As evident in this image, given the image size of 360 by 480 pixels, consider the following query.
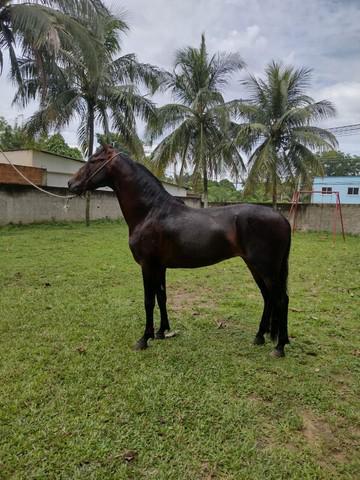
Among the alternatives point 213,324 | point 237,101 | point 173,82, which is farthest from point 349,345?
point 173,82

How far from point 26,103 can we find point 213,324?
10.7 meters

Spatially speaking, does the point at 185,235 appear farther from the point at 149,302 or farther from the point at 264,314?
the point at 264,314

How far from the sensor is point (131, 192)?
3.12 m

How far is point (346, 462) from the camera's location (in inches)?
68.1

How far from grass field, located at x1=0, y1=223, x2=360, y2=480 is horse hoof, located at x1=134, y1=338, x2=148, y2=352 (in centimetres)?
7

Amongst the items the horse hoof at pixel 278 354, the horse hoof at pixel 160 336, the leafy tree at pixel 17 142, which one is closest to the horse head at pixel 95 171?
the horse hoof at pixel 160 336

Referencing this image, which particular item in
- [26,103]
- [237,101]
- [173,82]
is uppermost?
[173,82]

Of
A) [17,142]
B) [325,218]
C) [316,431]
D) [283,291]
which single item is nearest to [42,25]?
[283,291]

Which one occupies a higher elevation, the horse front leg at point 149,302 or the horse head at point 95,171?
the horse head at point 95,171

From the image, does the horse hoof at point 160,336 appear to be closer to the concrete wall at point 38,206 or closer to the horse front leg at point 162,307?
the horse front leg at point 162,307

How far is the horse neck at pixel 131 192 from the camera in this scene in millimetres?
3107

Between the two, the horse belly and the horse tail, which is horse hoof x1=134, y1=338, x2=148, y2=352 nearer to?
the horse belly

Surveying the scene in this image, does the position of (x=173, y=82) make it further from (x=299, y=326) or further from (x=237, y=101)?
(x=299, y=326)

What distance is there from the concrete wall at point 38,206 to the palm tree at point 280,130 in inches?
272
